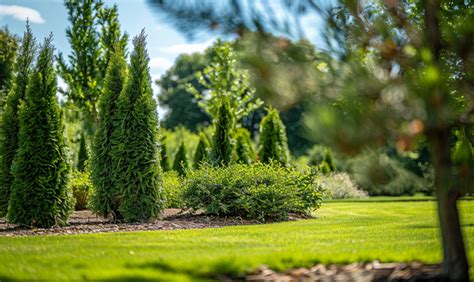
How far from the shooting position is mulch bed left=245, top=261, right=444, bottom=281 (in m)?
4.71

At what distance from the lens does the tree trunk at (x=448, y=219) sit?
478cm

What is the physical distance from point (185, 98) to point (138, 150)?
35.9m

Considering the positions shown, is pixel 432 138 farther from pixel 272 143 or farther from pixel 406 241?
pixel 272 143

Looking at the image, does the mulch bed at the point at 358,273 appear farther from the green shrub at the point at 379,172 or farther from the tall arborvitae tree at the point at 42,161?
the tall arborvitae tree at the point at 42,161

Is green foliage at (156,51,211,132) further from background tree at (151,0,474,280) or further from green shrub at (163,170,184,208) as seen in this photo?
background tree at (151,0,474,280)

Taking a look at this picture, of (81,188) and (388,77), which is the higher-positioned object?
(388,77)

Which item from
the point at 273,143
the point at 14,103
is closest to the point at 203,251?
the point at 14,103


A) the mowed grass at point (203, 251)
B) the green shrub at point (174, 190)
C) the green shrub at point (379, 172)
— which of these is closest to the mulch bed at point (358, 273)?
the mowed grass at point (203, 251)

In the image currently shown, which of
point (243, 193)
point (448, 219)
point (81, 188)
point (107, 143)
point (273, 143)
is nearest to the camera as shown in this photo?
point (448, 219)

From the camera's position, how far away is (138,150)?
1032 centimetres

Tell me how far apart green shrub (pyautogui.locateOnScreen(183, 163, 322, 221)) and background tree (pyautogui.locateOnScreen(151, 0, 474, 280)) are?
5815 mm

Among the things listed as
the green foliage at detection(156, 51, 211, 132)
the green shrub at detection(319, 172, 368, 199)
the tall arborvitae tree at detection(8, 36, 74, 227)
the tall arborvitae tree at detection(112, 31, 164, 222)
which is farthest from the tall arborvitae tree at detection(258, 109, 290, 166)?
the green foliage at detection(156, 51, 211, 132)

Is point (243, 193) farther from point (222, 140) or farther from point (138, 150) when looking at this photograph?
point (222, 140)

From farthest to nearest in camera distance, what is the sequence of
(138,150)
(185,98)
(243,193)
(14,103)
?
(185,98) < (14,103) < (243,193) < (138,150)
